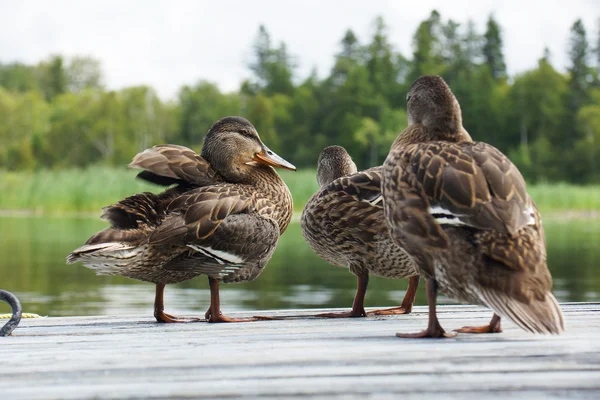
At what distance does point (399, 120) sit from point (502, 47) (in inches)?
746

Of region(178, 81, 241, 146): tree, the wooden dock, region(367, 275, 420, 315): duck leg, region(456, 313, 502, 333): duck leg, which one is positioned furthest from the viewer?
region(178, 81, 241, 146): tree

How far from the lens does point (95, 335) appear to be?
11.8 feet

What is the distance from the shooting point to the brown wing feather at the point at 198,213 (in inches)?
154

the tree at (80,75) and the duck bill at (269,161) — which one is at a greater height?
the tree at (80,75)

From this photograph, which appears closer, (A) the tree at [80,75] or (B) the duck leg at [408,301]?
(B) the duck leg at [408,301]

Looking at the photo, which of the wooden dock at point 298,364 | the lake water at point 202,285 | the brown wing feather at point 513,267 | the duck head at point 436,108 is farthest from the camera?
the lake water at point 202,285

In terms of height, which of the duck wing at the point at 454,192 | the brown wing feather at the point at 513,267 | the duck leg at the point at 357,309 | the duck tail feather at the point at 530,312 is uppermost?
the duck wing at the point at 454,192

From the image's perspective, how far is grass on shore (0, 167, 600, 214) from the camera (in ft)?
78.7

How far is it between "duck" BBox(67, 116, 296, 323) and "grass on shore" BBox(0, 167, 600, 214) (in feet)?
58.6

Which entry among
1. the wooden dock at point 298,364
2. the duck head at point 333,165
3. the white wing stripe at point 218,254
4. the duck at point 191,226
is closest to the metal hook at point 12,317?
the wooden dock at point 298,364

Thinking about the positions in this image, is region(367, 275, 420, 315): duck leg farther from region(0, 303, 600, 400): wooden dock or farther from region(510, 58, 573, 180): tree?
region(510, 58, 573, 180): tree

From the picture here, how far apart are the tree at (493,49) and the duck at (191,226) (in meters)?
68.0

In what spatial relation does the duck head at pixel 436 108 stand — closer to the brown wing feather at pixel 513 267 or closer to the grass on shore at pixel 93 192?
the brown wing feather at pixel 513 267

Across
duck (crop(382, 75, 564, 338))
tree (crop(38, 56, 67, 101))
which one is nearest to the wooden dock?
duck (crop(382, 75, 564, 338))
